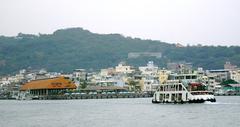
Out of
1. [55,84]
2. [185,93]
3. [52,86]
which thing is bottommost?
[185,93]

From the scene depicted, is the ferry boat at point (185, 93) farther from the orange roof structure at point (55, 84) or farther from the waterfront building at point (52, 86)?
the waterfront building at point (52, 86)

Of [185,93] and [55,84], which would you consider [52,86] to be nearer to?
[55,84]

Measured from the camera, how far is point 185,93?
71812 mm

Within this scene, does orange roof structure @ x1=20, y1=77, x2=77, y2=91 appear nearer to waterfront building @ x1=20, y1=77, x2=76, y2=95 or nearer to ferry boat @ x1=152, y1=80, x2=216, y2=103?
Answer: waterfront building @ x1=20, y1=77, x2=76, y2=95

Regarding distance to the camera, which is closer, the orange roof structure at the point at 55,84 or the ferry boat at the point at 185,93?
the ferry boat at the point at 185,93

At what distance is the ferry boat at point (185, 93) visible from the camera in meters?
71.4

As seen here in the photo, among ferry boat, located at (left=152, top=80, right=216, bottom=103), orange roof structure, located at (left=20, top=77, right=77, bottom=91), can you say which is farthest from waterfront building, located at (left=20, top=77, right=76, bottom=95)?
ferry boat, located at (left=152, top=80, right=216, bottom=103)

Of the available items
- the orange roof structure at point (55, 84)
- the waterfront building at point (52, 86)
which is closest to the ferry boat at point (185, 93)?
the orange roof structure at point (55, 84)

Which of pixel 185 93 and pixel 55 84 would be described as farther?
pixel 55 84

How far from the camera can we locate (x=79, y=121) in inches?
2055

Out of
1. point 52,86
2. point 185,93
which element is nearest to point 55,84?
point 52,86

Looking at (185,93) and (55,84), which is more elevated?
(55,84)

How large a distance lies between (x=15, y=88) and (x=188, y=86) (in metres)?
109

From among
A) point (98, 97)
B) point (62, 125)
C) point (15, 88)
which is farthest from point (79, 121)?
point (15, 88)
